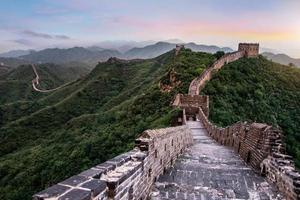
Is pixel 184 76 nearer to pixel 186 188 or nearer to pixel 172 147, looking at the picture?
pixel 172 147

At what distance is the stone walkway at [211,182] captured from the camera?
6.61m

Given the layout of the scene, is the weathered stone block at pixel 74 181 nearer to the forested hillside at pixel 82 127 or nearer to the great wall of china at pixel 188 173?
the great wall of china at pixel 188 173

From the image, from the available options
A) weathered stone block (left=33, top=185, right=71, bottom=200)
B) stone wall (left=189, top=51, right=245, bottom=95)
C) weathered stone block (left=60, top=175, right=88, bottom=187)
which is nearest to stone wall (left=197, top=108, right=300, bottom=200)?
weathered stone block (left=60, top=175, right=88, bottom=187)

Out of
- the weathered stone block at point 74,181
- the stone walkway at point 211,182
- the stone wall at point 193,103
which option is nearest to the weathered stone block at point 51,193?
the weathered stone block at point 74,181

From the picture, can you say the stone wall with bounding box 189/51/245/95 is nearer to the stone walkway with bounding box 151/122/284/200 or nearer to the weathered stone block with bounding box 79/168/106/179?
the stone walkway with bounding box 151/122/284/200

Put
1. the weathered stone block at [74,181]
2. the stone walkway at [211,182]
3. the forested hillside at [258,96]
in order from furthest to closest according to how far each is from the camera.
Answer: the forested hillside at [258,96]
the stone walkway at [211,182]
the weathered stone block at [74,181]

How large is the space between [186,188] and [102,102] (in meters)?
51.2

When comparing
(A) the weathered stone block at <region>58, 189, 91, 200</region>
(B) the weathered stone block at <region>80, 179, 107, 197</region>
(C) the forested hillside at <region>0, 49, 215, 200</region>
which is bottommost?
(C) the forested hillside at <region>0, 49, 215, 200</region>

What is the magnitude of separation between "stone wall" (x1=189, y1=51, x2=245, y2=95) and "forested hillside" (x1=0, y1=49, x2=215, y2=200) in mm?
1024

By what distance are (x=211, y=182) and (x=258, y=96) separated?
29.7m

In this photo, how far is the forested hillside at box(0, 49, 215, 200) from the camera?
81.6 feet

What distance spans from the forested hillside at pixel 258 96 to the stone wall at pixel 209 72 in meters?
0.59

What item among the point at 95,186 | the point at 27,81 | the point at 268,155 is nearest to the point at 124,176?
the point at 95,186

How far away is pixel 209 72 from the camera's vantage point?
122ft
